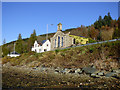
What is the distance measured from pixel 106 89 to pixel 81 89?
→ 98cm

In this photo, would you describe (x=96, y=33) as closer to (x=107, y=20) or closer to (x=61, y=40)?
(x=107, y=20)

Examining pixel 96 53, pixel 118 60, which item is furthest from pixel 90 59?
pixel 118 60

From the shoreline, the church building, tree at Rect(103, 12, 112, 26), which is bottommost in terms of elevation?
the shoreline

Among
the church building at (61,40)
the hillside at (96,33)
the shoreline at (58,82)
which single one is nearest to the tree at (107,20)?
the hillside at (96,33)

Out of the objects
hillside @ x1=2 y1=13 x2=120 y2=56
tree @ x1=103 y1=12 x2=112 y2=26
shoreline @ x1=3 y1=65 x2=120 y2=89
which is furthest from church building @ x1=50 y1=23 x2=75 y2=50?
tree @ x1=103 y1=12 x2=112 y2=26

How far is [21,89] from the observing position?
4.37 m

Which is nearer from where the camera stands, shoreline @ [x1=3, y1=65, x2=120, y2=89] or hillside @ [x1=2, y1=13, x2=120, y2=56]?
shoreline @ [x1=3, y1=65, x2=120, y2=89]

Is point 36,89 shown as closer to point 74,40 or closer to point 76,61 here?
point 76,61

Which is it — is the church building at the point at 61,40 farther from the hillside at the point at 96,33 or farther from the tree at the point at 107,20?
the tree at the point at 107,20

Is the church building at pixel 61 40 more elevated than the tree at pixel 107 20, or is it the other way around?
the tree at pixel 107 20

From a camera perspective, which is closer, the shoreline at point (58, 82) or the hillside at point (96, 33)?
the shoreline at point (58, 82)

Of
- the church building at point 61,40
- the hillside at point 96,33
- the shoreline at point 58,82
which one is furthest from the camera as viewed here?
the hillside at point 96,33

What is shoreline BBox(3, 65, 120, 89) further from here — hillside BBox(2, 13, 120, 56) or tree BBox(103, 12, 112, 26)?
tree BBox(103, 12, 112, 26)

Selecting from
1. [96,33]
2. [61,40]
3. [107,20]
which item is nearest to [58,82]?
[61,40]
